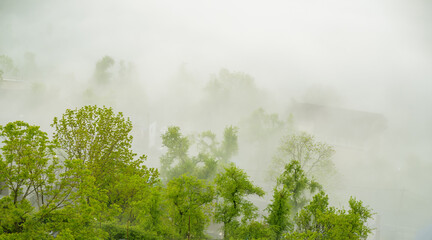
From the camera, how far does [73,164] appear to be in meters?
16.4

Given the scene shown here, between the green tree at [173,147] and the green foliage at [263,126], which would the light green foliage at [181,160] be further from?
the green foliage at [263,126]

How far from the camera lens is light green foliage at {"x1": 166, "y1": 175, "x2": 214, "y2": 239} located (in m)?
22.5

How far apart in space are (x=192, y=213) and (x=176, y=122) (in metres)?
76.0

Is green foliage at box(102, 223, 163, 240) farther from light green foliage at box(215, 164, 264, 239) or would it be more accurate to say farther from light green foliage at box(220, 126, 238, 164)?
light green foliage at box(220, 126, 238, 164)

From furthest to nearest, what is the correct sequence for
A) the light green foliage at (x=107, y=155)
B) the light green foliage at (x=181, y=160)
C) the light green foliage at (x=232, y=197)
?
1. the light green foliage at (x=181, y=160)
2. the light green foliage at (x=232, y=197)
3. the light green foliage at (x=107, y=155)

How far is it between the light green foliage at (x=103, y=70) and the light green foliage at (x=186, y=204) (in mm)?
75968

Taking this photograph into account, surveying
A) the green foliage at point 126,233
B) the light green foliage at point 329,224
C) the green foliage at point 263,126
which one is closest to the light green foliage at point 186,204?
the green foliage at point 126,233

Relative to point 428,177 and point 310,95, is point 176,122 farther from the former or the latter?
point 428,177

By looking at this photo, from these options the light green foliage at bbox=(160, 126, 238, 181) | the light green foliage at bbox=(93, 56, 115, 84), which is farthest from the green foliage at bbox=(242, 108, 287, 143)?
the light green foliage at bbox=(93, 56, 115, 84)

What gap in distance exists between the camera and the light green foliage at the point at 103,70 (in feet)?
297

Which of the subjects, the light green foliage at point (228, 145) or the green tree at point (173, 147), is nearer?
the green tree at point (173, 147)

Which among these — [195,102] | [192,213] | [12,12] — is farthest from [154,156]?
[12,12]

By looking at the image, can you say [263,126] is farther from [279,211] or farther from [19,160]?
[19,160]

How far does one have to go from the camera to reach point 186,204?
2289cm
